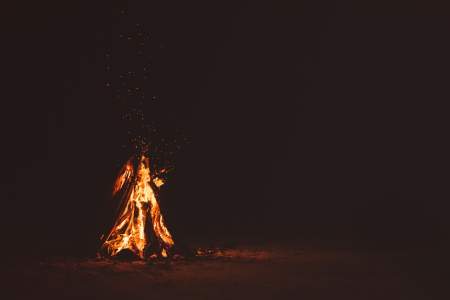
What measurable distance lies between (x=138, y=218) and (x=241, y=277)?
4503mm

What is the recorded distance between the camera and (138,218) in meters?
19.7

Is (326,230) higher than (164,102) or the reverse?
the reverse

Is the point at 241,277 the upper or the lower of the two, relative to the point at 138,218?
lower

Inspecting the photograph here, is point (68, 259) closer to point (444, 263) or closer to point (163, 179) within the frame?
point (163, 179)

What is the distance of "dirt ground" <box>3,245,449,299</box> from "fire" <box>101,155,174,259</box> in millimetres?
706

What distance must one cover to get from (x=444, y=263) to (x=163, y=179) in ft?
21.5

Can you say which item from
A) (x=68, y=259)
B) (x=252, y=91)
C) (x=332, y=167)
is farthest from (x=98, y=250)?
(x=332, y=167)

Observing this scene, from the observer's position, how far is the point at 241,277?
51.9 feet

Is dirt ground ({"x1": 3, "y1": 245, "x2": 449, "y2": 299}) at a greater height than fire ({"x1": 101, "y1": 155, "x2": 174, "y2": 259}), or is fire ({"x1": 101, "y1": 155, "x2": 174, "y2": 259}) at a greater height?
fire ({"x1": 101, "y1": 155, "x2": 174, "y2": 259})

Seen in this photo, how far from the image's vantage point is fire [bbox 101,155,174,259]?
19.3 m

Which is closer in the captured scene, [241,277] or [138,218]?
[241,277]

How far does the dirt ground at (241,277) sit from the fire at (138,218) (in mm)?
706

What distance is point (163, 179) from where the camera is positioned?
68.4ft

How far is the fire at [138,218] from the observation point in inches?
760
